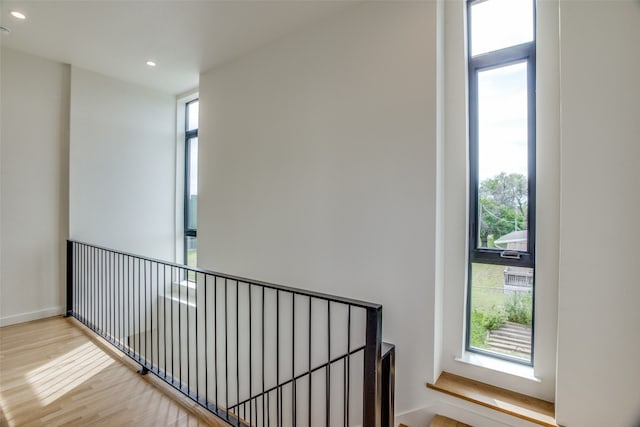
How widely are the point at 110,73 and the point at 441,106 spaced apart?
413cm

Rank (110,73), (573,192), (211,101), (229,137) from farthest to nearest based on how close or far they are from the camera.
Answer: (110,73) < (211,101) < (229,137) < (573,192)

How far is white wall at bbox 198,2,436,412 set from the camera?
7.08 ft

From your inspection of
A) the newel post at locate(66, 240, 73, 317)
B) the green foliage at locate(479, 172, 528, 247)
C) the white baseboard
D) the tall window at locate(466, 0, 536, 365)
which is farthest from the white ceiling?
the white baseboard

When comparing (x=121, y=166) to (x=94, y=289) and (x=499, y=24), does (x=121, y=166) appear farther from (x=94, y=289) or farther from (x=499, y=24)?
(x=499, y=24)

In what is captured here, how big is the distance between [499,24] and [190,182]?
171 inches

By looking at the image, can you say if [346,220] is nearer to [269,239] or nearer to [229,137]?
[269,239]

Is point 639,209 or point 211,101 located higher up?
point 211,101

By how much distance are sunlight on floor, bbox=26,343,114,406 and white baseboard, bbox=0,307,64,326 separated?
1175 mm

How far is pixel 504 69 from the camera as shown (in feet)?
7.04

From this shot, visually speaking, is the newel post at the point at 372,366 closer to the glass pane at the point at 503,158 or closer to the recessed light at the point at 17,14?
the glass pane at the point at 503,158

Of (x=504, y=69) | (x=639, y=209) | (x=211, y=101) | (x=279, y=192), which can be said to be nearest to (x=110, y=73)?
(x=211, y=101)

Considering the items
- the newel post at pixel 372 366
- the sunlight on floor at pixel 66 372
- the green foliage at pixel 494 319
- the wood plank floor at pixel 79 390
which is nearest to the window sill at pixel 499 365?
the green foliage at pixel 494 319

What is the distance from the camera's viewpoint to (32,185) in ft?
11.6

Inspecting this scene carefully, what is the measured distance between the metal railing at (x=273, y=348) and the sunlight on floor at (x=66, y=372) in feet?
0.64
